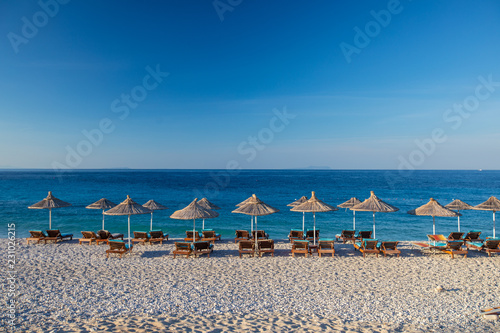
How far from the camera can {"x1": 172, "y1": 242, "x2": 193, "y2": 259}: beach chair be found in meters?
11.3

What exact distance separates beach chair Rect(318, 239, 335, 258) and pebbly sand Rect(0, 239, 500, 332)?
50 centimetres

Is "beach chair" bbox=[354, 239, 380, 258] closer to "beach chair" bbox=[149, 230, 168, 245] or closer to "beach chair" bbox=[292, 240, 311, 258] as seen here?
"beach chair" bbox=[292, 240, 311, 258]

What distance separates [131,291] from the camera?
772 cm

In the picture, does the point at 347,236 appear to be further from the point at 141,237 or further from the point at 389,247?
the point at 141,237

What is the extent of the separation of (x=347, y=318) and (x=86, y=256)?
1006cm

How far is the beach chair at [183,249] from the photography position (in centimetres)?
1126

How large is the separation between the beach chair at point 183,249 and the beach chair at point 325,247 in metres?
5.19

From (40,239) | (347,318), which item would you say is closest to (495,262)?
(347,318)

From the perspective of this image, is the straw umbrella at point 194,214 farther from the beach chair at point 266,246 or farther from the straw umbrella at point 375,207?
the straw umbrella at point 375,207

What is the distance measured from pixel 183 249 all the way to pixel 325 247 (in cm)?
580

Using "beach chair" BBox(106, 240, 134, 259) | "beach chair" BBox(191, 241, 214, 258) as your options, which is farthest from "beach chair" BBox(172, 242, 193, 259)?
"beach chair" BBox(106, 240, 134, 259)

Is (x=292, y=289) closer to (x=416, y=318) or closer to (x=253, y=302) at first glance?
(x=253, y=302)

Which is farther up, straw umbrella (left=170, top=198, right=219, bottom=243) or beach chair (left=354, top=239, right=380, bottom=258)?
straw umbrella (left=170, top=198, right=219, bottom=243)

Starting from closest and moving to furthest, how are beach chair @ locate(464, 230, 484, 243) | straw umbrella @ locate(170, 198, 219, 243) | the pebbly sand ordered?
the pebbly sand
straw umbrella @ locate(170, 198, 219, 243)
beach chair @ locate(464, 230, 484, 243)
